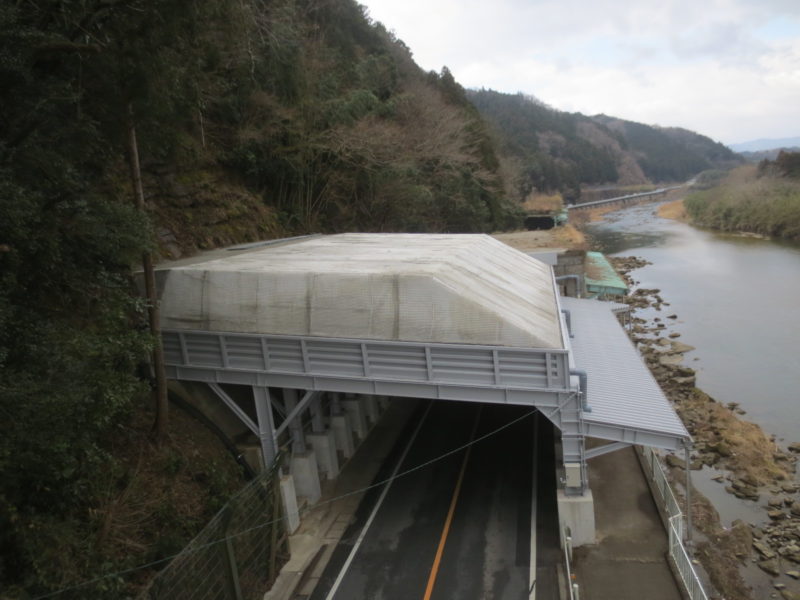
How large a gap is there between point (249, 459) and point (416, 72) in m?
49.3

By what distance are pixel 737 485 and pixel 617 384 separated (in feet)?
21.1

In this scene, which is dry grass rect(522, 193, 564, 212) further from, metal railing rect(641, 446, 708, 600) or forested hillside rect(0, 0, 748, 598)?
metal railing rect(641, 446, 708, 600)

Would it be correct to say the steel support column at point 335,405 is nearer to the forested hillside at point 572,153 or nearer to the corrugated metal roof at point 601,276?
the corrugated metal roof at point 601,276

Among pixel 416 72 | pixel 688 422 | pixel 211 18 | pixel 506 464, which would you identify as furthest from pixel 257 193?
pixel 416 72

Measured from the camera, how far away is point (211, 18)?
1057 cm

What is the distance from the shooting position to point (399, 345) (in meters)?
11.2

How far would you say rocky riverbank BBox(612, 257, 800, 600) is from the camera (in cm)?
1191

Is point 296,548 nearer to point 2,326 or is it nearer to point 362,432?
point 362,432

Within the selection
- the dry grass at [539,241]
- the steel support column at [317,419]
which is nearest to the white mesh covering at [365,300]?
the steel support column at [317,419]

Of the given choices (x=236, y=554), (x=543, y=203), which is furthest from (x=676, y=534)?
(x=543, y=203)

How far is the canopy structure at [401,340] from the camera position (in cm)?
1069

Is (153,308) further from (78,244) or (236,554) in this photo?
(236,554)

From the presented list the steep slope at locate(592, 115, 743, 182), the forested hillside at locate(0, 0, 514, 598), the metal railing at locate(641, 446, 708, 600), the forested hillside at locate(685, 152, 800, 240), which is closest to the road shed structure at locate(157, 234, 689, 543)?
the metal railing at locate(641, 446, 708, 600)

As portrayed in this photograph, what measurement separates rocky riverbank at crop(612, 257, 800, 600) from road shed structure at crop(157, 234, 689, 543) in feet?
12.1
